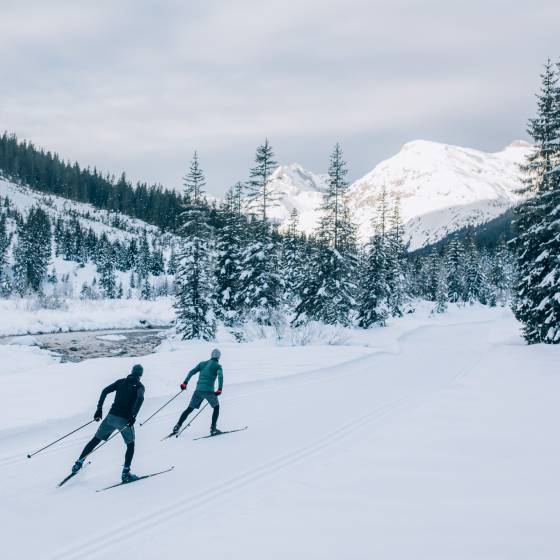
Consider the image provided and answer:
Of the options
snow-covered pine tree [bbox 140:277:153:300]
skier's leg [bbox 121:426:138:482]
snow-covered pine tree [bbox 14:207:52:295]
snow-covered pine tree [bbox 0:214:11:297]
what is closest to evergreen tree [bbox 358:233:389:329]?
skier's leg [bbox 121:426:138:482]

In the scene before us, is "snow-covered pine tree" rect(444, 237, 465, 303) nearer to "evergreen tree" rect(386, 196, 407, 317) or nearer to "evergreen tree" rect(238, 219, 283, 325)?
"evergreen tree" rect(386, 196, 407, 317)

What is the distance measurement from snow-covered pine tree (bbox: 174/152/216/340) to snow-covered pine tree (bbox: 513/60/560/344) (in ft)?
60.7

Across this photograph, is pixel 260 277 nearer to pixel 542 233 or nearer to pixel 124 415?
pixel 542 233

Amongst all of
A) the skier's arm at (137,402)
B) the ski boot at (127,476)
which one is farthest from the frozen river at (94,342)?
the ski boot at (127,476)

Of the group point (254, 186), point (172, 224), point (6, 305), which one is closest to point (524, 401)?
point (254, 186)

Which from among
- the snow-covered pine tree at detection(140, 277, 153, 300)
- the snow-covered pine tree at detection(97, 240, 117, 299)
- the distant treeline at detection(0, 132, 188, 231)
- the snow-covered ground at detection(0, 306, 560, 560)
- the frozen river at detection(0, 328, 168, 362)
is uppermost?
the distant treeline at detection(0, 132, 188, 231)

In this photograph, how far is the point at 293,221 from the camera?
62688 millimetres

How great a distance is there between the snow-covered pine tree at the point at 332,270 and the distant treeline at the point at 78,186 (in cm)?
11505

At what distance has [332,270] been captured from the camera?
36.4 metres

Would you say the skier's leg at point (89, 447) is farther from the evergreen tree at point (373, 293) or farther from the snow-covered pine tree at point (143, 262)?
the snow-covered pine tree at point (143, 262)

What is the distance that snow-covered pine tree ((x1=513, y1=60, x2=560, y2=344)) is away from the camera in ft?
79.0

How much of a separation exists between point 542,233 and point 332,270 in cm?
1503

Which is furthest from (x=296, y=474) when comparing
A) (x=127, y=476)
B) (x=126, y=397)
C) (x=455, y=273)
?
(x=455, y=273)

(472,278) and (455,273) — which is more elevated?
(455,273)
